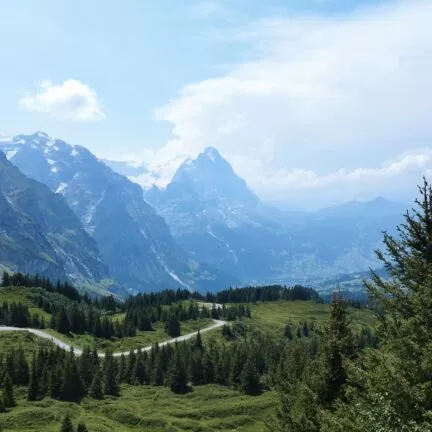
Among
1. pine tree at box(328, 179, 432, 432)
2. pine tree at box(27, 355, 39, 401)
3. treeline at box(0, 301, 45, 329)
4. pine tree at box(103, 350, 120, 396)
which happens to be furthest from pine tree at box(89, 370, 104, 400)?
pine tree at box(328, 179, 432, 432)

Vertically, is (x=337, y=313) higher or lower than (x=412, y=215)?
lower

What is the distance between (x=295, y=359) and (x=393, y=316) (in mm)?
26055

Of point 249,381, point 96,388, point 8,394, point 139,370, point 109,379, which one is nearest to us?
point 8,394

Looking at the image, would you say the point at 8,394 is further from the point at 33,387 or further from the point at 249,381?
the point at 249,381

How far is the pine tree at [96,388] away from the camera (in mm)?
109750

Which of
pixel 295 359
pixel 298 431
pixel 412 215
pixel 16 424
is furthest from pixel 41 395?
pixel 412 215

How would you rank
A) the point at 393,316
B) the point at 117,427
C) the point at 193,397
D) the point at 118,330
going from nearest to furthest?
1. the point at 393,316
2. the point at 117,427
3. the point at 193,397
4. the point at 118,330

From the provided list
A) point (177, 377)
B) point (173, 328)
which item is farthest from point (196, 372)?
point (173, 328)

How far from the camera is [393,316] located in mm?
24891

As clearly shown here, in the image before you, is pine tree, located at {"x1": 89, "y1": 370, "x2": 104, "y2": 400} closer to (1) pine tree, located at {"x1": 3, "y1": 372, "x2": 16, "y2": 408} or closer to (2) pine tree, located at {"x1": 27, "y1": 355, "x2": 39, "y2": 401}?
(2) pine tree, located at {"x1": 27, "y1": 355, "x2": 39, "y2": 401}

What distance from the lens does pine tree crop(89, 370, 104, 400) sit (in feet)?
360

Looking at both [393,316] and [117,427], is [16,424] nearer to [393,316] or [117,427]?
[117,427]

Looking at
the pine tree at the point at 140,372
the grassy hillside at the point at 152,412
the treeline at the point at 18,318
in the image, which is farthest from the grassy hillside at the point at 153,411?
the treeline at the point at 18,318

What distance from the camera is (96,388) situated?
4350 inches
